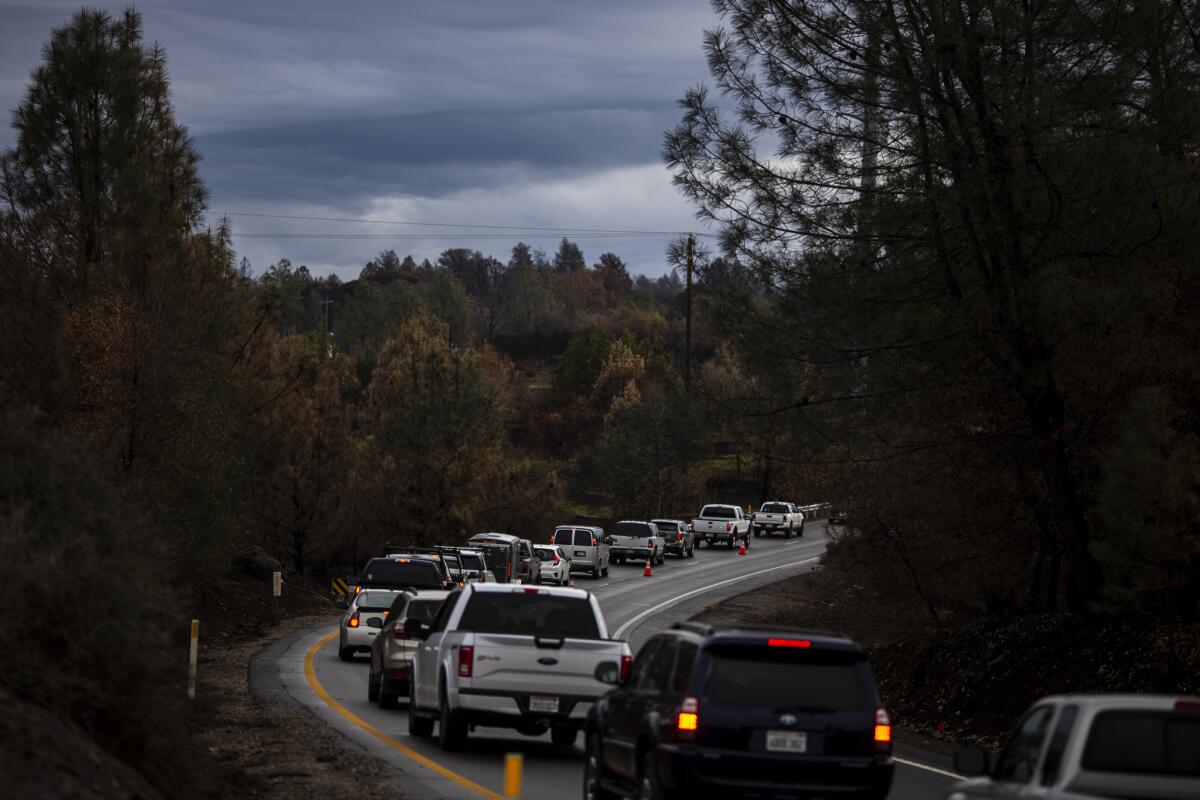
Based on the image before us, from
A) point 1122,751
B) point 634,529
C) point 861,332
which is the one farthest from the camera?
point 634,529

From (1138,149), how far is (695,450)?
69.5m

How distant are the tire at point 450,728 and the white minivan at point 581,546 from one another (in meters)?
44.0

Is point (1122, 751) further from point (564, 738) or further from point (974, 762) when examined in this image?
point (564, 738)

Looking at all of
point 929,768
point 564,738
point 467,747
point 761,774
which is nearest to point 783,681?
point 761,774

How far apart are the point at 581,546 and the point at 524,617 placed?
44.6m

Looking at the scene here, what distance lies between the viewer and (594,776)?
12.9 m

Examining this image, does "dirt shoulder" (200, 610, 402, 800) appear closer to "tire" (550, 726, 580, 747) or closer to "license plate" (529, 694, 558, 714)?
"license plate" (529, 694, 558, 714)

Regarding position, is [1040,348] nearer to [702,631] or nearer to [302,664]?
[702,631]

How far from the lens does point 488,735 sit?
65.0 feet

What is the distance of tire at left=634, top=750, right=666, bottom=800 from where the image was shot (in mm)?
11039

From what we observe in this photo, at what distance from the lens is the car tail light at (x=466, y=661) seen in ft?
53.4

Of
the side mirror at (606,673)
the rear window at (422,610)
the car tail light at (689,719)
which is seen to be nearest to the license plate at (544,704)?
the side mirror at (606,673)

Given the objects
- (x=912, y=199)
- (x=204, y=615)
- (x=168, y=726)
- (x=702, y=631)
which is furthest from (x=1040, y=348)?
(x=204, y=615)

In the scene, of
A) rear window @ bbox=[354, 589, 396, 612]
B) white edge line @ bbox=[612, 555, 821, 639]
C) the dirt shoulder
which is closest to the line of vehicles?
the dirt shoulder
